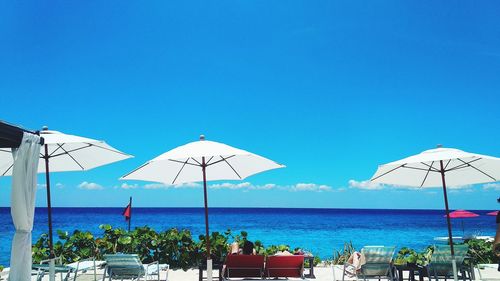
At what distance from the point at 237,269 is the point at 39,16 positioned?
14.6m

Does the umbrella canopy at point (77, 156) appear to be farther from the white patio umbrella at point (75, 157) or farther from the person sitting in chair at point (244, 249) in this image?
the person sitting in chair at point (244, 249)

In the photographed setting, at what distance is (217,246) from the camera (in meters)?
9.63

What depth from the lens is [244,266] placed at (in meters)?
6.45

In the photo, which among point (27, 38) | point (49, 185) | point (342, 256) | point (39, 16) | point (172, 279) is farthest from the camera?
point (27, 38)

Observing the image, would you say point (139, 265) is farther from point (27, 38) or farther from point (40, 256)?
point (27, 38)

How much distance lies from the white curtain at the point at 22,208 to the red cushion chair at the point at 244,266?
291 centimetres

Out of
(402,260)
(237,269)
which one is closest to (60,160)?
(237,269)

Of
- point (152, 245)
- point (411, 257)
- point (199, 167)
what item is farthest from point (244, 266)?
point (411, 257)

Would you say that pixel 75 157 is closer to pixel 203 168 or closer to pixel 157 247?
pixel 203 168

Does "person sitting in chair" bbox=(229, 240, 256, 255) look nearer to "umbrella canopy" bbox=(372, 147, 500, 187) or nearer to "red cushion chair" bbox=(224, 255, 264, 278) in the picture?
"red cushion chair" bbox=(224, 255, 264, 278)

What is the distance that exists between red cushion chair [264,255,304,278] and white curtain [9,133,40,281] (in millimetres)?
3391

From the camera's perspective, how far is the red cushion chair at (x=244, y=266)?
6371 mm

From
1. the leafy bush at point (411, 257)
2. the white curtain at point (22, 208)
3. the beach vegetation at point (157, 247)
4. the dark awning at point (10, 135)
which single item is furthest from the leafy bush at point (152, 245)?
the dark awning at point (10, 135)

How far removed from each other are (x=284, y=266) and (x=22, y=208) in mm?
3805
